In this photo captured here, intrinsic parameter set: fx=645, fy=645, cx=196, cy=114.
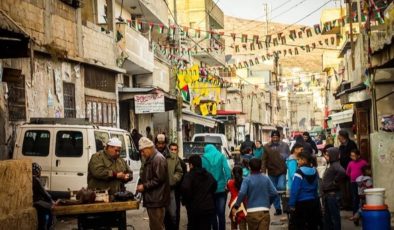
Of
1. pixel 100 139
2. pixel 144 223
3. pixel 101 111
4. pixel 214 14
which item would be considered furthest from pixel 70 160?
pixel 214 14

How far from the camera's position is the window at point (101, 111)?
68.0 feet

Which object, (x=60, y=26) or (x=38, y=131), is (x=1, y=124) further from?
(x=60, y=26)

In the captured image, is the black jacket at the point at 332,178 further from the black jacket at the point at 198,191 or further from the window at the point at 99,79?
the window at the point at 99,79

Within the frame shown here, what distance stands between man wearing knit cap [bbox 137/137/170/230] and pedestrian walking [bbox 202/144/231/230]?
190 centimetres

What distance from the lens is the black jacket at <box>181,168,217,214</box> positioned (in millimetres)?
9492

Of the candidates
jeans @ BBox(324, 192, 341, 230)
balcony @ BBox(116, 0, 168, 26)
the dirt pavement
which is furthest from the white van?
balcony @ BBox(116, 0, 168, 26)

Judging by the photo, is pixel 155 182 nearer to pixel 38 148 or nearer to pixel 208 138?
pixel 38 148

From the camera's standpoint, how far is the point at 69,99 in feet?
62.1

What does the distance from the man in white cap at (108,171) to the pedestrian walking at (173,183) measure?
0.99m

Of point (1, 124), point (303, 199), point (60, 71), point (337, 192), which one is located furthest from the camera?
point (60, 71)

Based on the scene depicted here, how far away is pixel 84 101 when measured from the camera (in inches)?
792

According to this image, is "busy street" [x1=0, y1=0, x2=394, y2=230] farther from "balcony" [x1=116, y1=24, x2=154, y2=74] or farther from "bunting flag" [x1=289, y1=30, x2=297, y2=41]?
"bunting flag" [x1=289, y1=30, x2=297, y2=41]

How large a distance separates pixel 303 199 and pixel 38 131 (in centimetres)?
636

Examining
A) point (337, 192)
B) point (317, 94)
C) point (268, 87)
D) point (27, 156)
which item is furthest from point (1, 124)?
point (317, 94)
